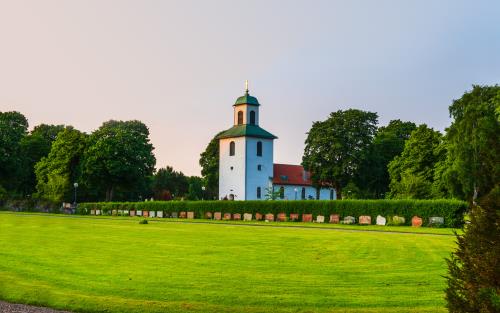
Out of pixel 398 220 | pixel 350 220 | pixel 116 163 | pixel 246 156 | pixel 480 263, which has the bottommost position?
pixel 480 263

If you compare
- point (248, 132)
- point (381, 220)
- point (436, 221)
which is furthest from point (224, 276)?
point (248, 132)

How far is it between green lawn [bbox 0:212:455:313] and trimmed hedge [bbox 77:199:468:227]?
21914 mm

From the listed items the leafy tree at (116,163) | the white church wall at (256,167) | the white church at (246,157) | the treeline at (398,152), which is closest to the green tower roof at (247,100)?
the white church at (246,157)

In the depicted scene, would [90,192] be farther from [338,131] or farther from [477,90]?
[477,90]

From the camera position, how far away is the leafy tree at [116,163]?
88.2 meters

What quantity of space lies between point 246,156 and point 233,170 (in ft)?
10.5

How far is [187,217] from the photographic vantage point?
65125 mm

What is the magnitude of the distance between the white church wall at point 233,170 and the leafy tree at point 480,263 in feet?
286

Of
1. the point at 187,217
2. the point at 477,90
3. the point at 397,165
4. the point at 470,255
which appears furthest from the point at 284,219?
the point at 470,255

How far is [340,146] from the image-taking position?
86000 millimetres

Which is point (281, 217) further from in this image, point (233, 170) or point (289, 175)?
point (289, 175)

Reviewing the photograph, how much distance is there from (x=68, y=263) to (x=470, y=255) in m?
13.4

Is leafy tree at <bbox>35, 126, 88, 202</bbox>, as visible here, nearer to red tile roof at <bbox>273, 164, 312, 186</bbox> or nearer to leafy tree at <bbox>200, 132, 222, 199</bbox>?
leafy tree at <bbox>200, 132, 222, 199</bbox>

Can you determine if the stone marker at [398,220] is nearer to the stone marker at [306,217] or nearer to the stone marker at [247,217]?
the stone marker at [306,217]
